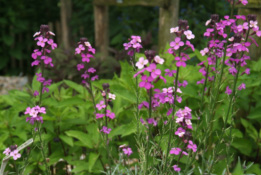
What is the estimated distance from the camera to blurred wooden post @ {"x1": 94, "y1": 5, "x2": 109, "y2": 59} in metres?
A: 5.80

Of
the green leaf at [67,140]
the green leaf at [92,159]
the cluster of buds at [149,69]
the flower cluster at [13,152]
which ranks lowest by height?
the green leaf at [92,159]

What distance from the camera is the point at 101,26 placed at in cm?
590

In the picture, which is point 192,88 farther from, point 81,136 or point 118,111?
point 81,136

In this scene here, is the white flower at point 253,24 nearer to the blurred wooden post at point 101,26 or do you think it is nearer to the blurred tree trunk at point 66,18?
the blurred wooden post at point 101,26

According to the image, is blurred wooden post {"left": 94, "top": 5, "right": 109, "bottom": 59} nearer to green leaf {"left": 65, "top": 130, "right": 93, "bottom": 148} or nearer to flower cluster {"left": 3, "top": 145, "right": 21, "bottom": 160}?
green leaf {"left": 65, "top": 130, "right": 93, "bottom": 148}

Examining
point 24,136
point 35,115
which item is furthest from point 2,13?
point 35,115

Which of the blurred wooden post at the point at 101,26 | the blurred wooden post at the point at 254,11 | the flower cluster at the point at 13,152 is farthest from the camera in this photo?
the blurred wooden post at the point at 101,26

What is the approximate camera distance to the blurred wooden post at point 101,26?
228 inches

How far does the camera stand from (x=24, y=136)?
2.47 metres

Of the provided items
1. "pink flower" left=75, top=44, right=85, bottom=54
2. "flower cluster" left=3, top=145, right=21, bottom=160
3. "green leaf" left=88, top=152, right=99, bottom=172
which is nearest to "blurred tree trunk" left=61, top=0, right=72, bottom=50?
"green leaf" left=88, top=152, right=99, bottom=172

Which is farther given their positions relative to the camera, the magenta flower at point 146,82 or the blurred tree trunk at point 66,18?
the blurred tree trunk at point 66,18

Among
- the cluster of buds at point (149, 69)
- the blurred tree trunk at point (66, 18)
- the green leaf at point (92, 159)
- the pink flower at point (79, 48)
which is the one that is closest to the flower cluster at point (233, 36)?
the cluster of buds at point (149, 69)

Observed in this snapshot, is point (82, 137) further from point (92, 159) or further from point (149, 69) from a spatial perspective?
point (149, 69)

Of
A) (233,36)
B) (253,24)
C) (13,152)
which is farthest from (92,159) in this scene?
(253,24)
